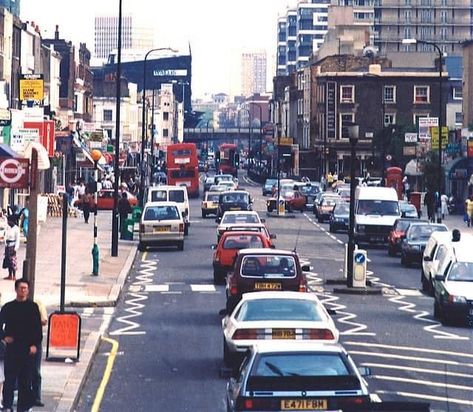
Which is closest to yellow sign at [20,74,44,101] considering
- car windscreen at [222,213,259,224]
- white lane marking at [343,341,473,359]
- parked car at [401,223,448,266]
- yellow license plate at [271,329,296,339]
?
→ car windscreen at [222,213,259,224]

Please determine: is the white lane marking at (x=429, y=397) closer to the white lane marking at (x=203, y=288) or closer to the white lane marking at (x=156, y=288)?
the white lane marking at (x=203, y=288)

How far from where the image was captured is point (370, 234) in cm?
5334

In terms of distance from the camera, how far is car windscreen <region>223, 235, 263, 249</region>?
37562 millimetres

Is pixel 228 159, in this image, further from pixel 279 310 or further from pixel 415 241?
pixel 279 310

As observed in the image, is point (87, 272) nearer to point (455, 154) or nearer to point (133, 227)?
point (133, 227)

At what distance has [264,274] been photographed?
93.7ft

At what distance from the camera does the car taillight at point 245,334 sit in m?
21.6

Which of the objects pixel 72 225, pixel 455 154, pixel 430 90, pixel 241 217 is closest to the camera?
pixel 241 217

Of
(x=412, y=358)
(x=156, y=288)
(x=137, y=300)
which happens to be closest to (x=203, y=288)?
(x=156, y=288)

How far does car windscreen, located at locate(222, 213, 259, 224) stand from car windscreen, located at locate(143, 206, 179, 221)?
6.34 feet

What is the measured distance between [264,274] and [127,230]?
27267 millimetres

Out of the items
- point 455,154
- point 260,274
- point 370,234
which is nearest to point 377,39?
point 455,154

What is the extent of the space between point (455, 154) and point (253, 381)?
223ft

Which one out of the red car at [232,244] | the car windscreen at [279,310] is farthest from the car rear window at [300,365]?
the red car at [232,244]
